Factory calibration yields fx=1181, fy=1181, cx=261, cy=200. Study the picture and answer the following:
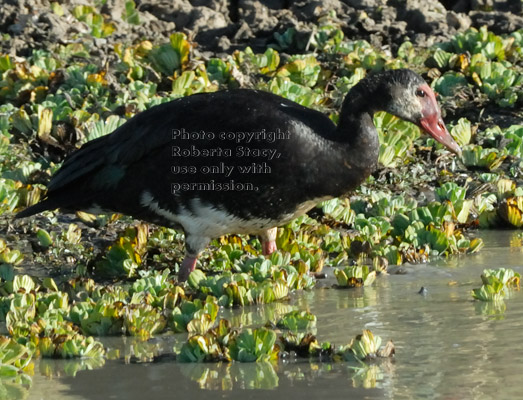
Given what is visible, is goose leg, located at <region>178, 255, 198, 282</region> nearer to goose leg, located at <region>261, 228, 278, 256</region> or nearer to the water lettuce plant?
goose leg, located at <region>261, 228, 278, 256</region>

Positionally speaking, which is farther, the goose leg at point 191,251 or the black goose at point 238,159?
the goose leg at point 191,251

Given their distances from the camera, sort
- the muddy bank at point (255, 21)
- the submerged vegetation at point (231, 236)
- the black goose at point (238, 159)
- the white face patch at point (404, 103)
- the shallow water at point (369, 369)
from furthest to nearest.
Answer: the muddy bank at point (255, 21), the white face patch at point (404, 103), the black goose at point (238, 159), the submerged vegetation at point (231, 236), the shallow water at point (369, 369)

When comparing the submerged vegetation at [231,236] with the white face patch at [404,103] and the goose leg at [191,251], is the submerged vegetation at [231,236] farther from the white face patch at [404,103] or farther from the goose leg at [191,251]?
the white face patch at [404,103]

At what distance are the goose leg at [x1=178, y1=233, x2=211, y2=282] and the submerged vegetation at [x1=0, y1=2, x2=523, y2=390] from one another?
17 centimetres

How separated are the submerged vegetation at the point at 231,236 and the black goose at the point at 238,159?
306 mm

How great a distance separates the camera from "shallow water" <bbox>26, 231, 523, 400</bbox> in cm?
495

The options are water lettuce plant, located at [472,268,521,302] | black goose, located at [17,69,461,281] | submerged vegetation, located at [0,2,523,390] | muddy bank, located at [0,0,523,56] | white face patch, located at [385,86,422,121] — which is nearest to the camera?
submerged vegetation, located at [0,2,523,390]

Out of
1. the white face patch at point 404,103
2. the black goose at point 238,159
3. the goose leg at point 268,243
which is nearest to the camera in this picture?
the black goose at point 238,159

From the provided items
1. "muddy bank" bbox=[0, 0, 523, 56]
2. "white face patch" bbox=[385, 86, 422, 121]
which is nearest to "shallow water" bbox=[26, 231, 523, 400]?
"white face patch" bbox=[385, 86, 422, 121]

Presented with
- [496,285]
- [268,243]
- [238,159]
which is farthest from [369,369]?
[268,243]

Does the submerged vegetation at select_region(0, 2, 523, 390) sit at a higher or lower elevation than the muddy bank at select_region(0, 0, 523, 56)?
lower

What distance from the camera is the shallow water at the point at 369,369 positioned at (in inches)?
195

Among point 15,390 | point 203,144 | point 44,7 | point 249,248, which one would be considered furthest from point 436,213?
point 44,7

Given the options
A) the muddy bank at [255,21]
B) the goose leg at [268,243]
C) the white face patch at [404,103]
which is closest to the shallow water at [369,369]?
the goose leg at [268,243]
